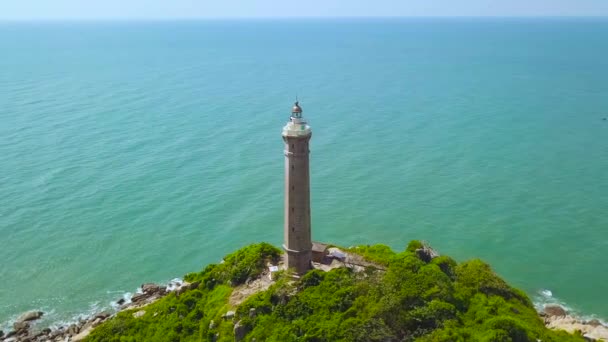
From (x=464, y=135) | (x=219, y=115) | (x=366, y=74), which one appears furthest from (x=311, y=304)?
(x=366, y=74)

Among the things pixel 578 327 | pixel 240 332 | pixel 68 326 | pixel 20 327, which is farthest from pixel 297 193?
pixel 20 327

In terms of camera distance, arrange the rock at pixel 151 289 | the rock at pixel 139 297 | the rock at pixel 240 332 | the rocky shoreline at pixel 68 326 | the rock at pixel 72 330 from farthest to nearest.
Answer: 1. the rock at pixel 151 289
2. the rock at pixel 139 297
3. the rock at pixel 72 330
4. the rocky shoreline at pixel 68 326
5. the rock at pixel 240 332

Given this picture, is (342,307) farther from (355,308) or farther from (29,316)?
(29,316)

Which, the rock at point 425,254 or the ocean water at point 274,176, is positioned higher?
the rock at point 425,254

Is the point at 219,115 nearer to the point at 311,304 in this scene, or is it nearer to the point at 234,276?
the point at 234,276

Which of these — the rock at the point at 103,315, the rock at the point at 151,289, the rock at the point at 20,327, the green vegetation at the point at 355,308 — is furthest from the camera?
the rock at the point at 151,289

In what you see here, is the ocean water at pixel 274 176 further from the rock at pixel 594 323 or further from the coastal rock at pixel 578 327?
the coastal rock at pixel 578 327

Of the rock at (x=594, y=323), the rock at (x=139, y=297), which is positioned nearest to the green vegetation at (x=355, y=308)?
the rock at (x=139, y=297)
